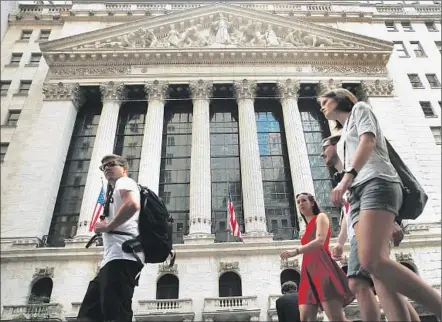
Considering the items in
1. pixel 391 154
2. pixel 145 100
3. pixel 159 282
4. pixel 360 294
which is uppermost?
Answer: pixel 145 100

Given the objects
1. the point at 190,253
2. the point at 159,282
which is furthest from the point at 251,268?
the point at 159,282

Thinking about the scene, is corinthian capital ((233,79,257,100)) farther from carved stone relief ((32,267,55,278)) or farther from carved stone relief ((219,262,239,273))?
carved stone relief ((32,267,55,278))

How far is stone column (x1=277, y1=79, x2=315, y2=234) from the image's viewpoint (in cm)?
2389

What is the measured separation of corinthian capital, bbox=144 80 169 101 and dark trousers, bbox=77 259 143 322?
940 inches

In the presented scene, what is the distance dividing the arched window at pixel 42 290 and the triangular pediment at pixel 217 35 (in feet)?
54.2

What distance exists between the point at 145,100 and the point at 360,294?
83.8ft

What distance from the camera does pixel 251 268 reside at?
21.0 m

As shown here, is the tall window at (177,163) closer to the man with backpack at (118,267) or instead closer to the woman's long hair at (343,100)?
the man with backpack at (118,267)

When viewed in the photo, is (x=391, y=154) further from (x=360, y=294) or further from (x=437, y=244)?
(x=437, y=244)

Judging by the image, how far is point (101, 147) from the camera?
996 inches

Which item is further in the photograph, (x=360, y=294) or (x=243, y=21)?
(x=243, y=21)

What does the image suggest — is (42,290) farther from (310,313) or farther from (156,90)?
(310,313)

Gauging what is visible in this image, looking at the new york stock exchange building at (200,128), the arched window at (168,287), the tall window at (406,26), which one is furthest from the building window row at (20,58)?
the tall window at (406,26)

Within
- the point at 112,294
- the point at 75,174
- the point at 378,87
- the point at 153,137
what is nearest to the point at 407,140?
the point at 378,87
